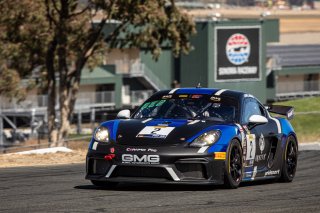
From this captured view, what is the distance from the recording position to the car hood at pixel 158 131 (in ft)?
38.3

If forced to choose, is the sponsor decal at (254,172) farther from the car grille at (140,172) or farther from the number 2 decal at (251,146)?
the car grille at (140,172)

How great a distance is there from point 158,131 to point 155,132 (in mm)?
49

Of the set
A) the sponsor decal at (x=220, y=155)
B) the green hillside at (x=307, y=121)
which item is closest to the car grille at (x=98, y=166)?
the sponsor decal at (x=220, y=155)

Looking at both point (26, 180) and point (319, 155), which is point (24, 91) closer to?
point (319, 155)

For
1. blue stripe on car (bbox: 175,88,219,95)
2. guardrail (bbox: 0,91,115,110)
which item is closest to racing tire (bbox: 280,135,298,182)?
blue stripe on car (bbox: 175,88,219,95)

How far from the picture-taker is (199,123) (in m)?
12.1

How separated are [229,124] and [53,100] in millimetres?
26094

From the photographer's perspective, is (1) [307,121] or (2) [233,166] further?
(1) [307,121]

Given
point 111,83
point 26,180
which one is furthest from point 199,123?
point 111,83

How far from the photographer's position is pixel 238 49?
76.4 metres

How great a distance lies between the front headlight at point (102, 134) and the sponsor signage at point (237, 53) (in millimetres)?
64204

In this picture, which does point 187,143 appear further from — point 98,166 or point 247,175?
point 247,175

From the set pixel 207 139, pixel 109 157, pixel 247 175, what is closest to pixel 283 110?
pixel 247 175

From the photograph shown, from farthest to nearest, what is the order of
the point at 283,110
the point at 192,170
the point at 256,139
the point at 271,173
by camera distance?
the point at 283,110 → the point at 271,173 → the point at 256,139 → the point at 192,170
